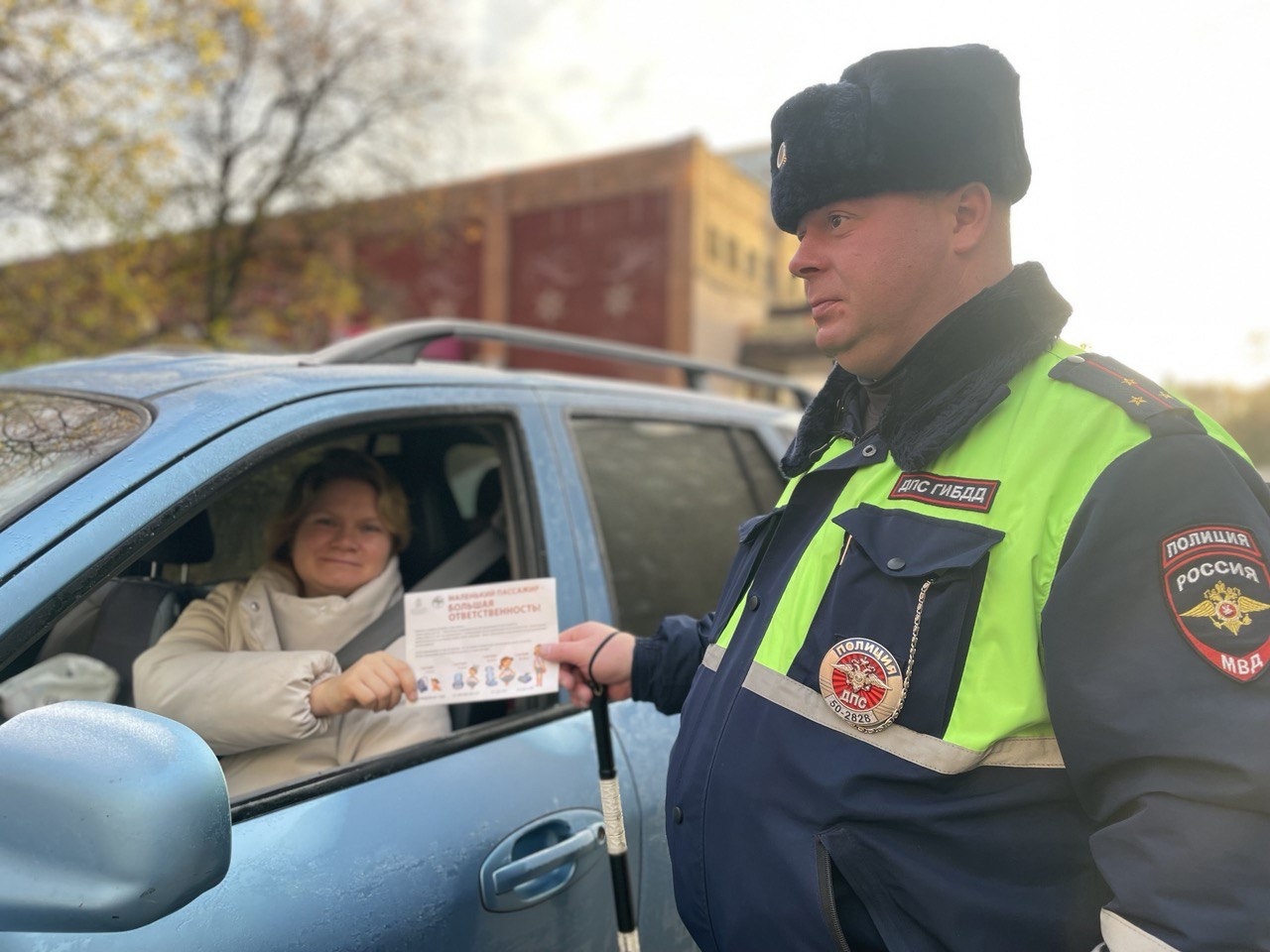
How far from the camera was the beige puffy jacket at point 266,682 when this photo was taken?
171 cm

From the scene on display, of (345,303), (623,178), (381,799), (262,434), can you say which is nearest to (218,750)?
(381,799)

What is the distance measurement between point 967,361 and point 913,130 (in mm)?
317

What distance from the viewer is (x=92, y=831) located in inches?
37.2

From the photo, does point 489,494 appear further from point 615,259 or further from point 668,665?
point 615,259

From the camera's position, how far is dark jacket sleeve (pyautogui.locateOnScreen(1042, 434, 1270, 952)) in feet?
2.80

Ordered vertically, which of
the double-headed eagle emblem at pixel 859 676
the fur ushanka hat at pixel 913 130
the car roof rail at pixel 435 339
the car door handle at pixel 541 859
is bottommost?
the car door handle at pixel 541 859

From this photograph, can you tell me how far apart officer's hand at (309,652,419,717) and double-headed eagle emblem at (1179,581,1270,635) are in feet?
4.30

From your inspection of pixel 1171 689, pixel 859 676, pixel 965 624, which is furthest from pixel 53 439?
pixel 1171 689

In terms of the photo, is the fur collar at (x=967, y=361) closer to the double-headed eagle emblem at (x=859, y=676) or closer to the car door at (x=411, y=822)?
the double-headed eagle emblem at (x=859, y=676)

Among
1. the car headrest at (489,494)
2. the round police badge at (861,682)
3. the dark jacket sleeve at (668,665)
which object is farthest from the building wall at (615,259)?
the round police badge at (861,682)

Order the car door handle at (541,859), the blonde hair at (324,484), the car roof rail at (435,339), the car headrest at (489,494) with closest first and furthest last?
the car door handle at (541,859), the car roof rail at (435,339), the blonde hair at (324,484), the car headrest at (489,494)

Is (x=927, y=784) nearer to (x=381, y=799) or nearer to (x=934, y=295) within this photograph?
(x=934, y=295)

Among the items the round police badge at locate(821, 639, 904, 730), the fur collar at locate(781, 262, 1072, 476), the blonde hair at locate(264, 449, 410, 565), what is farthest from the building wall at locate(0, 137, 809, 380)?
the round police badge at locate(821, 639, 904, 730)

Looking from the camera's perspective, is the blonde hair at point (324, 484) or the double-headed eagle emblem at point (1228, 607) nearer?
the double-headed eagle emblem at point (1228, 607)
